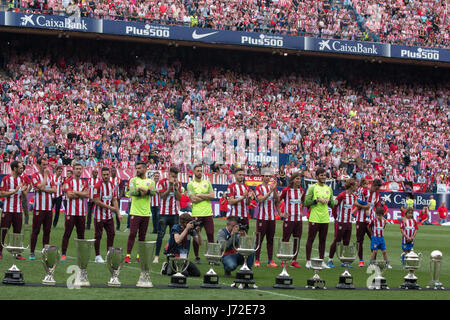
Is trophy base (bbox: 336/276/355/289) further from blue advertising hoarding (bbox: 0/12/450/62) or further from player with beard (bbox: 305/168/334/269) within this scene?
blue advertising hoarding (bbox: 0/12/450/62)

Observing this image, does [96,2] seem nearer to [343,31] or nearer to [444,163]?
[343,31]

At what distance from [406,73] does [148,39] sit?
17.9 m

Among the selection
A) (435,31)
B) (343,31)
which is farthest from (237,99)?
(435,31)

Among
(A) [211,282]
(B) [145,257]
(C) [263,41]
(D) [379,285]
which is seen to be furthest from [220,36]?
(B) [145,257]

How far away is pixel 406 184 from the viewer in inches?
1558

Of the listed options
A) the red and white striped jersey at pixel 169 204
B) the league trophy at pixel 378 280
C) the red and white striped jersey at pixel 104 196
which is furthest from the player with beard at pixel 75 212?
the league trophy at pixel 378 280

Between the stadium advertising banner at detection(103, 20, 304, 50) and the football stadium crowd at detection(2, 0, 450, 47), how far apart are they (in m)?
0.73

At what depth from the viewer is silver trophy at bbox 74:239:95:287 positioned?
11.8m

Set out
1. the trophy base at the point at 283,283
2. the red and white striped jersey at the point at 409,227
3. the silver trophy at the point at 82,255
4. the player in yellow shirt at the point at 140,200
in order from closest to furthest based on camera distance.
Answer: the silver trophy at the point at 82,255 < the trophy base at the point at 283,283 < the player in yellow shirt at the point at 140,200 < the red and white striped jersey at the point at 409,227

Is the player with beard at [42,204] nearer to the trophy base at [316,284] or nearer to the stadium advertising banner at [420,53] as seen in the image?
the trophy base at [316,284]

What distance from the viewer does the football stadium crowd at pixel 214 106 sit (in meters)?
37.1

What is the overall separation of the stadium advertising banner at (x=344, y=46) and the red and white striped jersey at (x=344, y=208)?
94.0 feet
